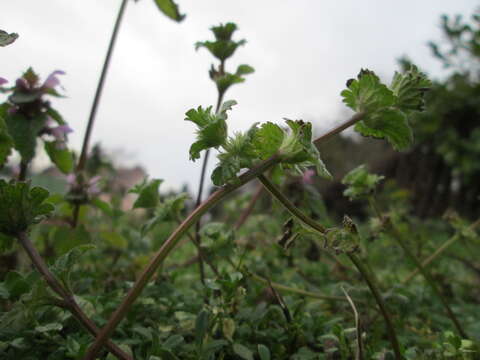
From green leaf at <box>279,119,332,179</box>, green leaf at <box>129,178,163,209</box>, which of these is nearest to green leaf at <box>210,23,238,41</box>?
green leaf at <box>129,178,163,209</box>

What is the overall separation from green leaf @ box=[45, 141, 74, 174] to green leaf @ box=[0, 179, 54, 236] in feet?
1.26

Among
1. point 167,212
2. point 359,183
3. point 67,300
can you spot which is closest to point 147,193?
point 167,212

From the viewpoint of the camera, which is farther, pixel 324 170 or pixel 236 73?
pixel 236 73

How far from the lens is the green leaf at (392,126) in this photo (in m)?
0.59

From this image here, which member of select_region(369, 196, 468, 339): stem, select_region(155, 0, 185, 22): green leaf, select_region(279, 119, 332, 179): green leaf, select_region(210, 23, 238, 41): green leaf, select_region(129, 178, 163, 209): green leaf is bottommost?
select_region(369, 196, 468, 339): stem

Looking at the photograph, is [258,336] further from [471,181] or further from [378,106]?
[471,181]

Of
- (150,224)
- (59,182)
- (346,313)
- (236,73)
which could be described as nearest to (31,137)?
(150,224)

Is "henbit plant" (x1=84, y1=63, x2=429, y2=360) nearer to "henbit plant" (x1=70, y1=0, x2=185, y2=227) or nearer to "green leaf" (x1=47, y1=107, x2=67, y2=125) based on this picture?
"green leaf" (x1=47, y1=107, x2=67, y2=125)

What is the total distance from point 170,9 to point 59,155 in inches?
18.5

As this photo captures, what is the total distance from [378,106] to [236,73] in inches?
15.4

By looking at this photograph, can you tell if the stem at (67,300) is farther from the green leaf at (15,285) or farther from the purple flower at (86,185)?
the purple flower at (86,185)

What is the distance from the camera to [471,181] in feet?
15.5

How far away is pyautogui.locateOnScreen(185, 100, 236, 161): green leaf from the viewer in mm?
552

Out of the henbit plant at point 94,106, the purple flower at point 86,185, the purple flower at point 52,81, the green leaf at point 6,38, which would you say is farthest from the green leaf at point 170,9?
the green leaf at point 6,38
